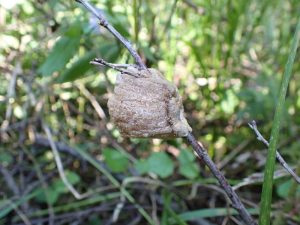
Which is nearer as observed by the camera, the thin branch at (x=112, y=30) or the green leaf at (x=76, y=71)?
the thin branch at (x=112, y=30)

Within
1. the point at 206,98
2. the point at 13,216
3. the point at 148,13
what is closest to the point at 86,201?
the point at 13,216

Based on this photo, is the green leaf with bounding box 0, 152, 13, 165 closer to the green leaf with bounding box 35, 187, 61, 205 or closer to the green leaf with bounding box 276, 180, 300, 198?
the green leaf with bounding box 35, 187, 61, 205

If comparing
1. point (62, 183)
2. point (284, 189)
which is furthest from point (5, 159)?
point (284, 189)

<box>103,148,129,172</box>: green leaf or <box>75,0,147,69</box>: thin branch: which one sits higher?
<box>75,0,147,69</box>: thin branch

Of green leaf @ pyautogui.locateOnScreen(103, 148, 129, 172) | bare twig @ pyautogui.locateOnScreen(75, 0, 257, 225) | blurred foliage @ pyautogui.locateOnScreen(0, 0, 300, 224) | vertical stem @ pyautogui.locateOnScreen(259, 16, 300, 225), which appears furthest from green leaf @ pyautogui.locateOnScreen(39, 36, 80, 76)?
vertical stem @ pyautogui.locateOnScreen(259, 16, 300, 225)

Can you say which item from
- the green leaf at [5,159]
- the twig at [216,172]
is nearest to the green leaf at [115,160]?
the green leaf at [5,159]

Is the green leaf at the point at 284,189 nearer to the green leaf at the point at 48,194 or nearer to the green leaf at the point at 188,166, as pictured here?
the green leaf at the point at 188,166

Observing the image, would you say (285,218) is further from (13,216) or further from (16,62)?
(16,62)
